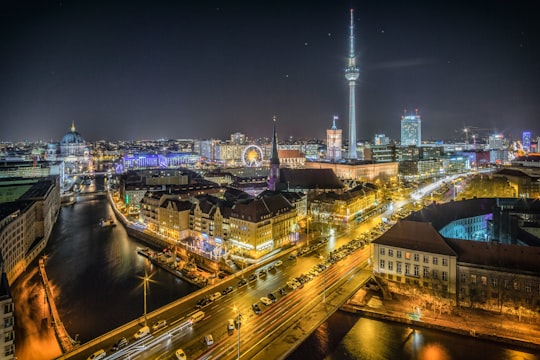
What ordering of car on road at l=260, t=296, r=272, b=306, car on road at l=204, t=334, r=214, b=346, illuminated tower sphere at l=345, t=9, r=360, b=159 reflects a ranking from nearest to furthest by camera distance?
1. car on road at l=204, t=334, r=214, b=346
2. car on road at l=260, t=296, r=272, b=306
3. illuminated tower sphere at l=345, t=9, r=360, b=159

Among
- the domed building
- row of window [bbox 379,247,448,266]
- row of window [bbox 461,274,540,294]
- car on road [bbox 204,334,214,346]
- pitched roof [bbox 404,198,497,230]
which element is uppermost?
the domed building

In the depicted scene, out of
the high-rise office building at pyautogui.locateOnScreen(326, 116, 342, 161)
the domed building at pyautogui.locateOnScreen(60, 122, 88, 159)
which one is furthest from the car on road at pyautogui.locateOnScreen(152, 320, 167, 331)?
the domed building at pyautogui.locateOnScreen(60, 122, 88, 159)

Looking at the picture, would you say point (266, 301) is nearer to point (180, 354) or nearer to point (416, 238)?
point (180, 354)

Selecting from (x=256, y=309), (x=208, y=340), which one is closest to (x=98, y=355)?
(x=208, y=340)

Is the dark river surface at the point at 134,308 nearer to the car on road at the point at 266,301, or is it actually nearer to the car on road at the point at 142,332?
the car on road at the point at 266,301

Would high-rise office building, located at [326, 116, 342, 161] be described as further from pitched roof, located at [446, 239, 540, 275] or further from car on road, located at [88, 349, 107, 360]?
car on road, located at [88, 349, 107, 360]

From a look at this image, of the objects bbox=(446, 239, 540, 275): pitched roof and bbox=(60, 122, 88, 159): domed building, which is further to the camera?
bbox=(60, 122, 88, 159): domed building
